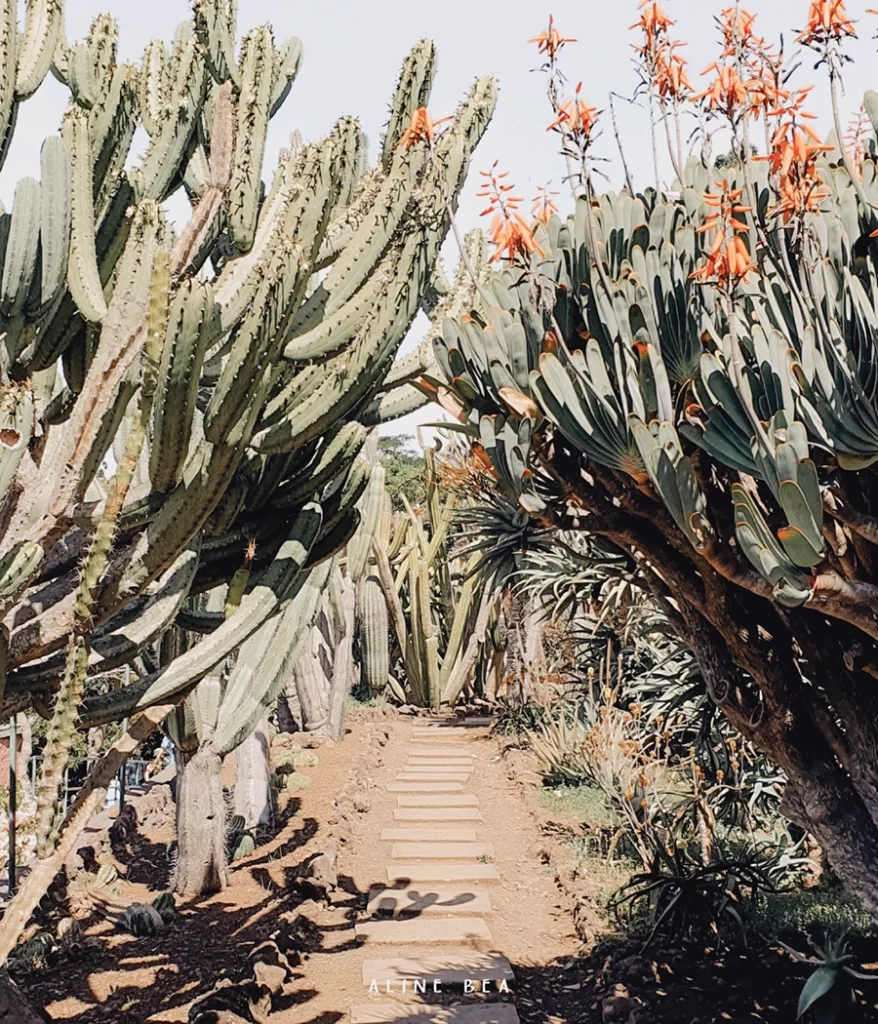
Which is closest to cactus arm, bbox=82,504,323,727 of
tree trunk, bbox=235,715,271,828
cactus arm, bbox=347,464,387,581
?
cactus arm, bbox=347,464,387,581

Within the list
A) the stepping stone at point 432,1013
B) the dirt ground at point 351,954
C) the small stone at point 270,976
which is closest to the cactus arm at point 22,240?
the dirt ground at point 351,954

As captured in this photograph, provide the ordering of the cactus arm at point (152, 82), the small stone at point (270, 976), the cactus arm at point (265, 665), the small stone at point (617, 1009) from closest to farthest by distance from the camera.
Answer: the cactus arm at point (152, 82) → the small stone at point (617, 1009) → the small stone at point (270, 976) → the cactus arm at point (265, 665)

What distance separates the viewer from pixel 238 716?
6.25m

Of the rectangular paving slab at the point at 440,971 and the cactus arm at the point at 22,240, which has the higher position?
the cactus arm at the point at 22,240

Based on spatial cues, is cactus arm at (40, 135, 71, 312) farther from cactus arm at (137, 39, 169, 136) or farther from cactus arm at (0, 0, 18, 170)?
cactus arm at (137, 39, 169, 136)

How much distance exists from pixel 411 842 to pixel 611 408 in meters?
6.35

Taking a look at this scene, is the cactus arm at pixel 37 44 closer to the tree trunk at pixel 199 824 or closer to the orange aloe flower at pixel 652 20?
the orange aloe flower at pixel 652 20

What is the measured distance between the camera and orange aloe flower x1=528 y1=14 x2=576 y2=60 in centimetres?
313

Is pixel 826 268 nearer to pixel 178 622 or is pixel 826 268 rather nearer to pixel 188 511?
pixel 188 511

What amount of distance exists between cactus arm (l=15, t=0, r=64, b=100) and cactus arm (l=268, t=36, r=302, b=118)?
892mm

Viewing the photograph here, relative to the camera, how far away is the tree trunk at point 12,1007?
401 centimetres

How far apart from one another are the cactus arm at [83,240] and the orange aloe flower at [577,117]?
179 cm

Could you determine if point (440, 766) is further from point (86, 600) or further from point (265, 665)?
point (86, 600)

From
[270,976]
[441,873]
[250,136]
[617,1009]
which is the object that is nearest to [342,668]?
[441,873]
